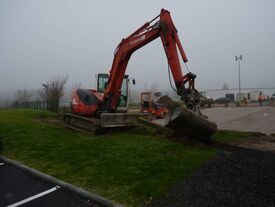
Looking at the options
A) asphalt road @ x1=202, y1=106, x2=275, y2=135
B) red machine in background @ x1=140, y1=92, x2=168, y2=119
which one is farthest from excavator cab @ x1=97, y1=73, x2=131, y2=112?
red machine in background @ x1=140, y1=92, x2=168, y2=119

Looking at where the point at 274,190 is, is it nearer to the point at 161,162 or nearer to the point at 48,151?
the point at 161,162

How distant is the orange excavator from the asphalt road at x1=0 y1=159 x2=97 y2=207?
371 cm

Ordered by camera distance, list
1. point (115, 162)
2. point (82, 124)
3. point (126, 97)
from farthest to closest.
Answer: point (126, 97) → point (82, 124) → point (115, 162)

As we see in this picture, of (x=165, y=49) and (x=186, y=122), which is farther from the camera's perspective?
(x=165, y=49)

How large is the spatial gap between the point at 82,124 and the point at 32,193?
6.89 metres

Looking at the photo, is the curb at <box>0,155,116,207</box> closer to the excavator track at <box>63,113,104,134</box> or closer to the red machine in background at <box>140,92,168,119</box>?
the excavator track at <box>63,113,104,134</box>

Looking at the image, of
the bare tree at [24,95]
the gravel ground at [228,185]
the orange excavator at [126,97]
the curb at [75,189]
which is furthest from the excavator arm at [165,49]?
the bare tree at [24,95]

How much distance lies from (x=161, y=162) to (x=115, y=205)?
2.18m

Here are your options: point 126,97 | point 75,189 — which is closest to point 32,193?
point 75,189

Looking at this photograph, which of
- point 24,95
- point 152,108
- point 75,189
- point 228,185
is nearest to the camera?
point 228,185

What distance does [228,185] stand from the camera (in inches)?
197

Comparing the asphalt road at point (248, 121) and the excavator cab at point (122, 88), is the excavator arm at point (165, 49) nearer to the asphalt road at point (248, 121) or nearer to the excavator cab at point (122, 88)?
the excavator cab at point (122, 88)

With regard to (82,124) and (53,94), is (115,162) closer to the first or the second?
(82,124)

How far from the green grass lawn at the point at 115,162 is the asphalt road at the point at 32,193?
0.99ft
